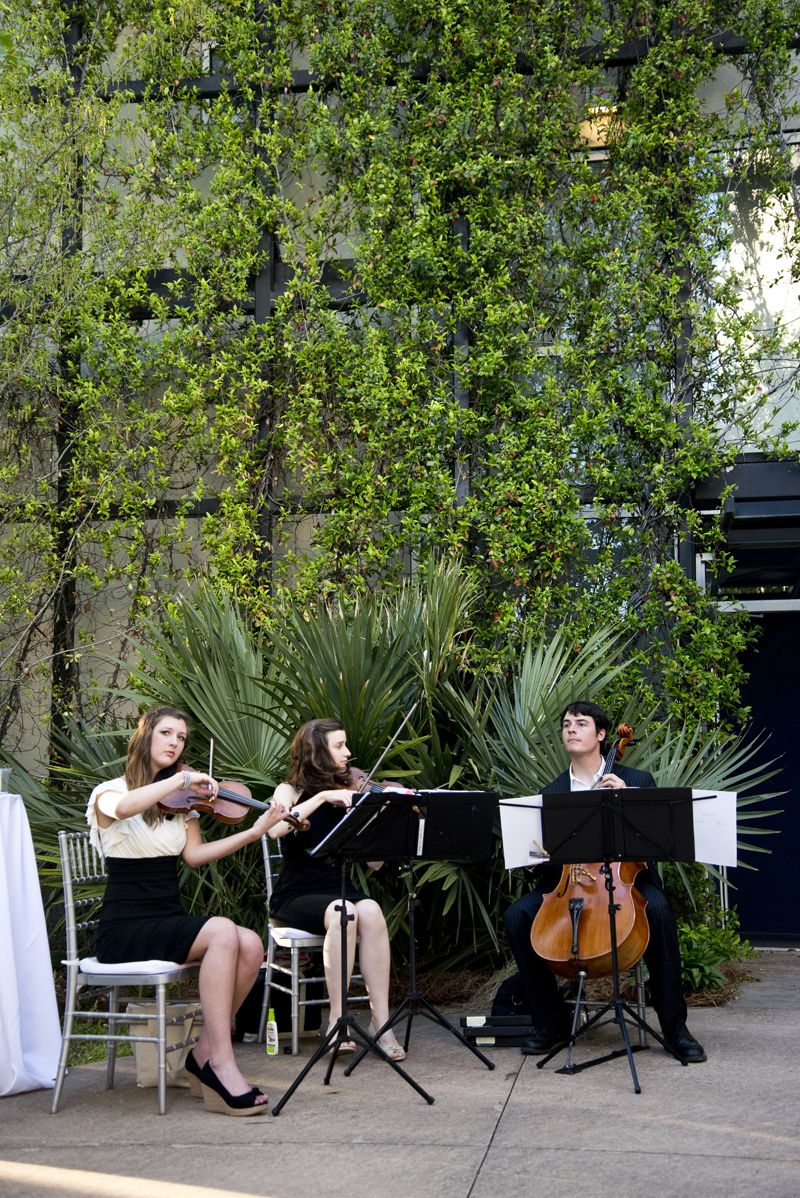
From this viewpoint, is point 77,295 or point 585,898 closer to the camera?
point 585,898

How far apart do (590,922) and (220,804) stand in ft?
4.73

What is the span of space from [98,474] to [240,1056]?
4265 mm

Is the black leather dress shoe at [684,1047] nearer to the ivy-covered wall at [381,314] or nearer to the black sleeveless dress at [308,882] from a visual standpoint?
the black sleeveless dress at [308,882]

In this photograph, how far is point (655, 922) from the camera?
5141 millimetres

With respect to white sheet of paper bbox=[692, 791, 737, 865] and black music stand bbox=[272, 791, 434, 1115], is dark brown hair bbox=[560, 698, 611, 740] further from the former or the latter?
black music stand bbox=[272, 791, 434, 1115]

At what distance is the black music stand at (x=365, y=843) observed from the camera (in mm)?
4531

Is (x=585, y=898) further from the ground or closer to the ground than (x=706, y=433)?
closer to the ground

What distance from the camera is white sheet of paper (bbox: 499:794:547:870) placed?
4980 millimetres

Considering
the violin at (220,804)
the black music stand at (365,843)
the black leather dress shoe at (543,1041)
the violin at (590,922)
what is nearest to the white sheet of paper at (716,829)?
the violin at (590,922)

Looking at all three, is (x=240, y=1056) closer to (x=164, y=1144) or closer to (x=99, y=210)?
(x=164, y=1144)

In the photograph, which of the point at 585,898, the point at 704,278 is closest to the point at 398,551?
the point at 704,278

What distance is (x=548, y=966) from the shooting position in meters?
5.21

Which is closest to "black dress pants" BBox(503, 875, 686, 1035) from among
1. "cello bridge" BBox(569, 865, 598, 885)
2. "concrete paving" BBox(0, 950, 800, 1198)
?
"concrete paving" BBox(0, 950, 800, 1198)

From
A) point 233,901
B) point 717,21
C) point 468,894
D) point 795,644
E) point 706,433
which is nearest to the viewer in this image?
point 468,894
